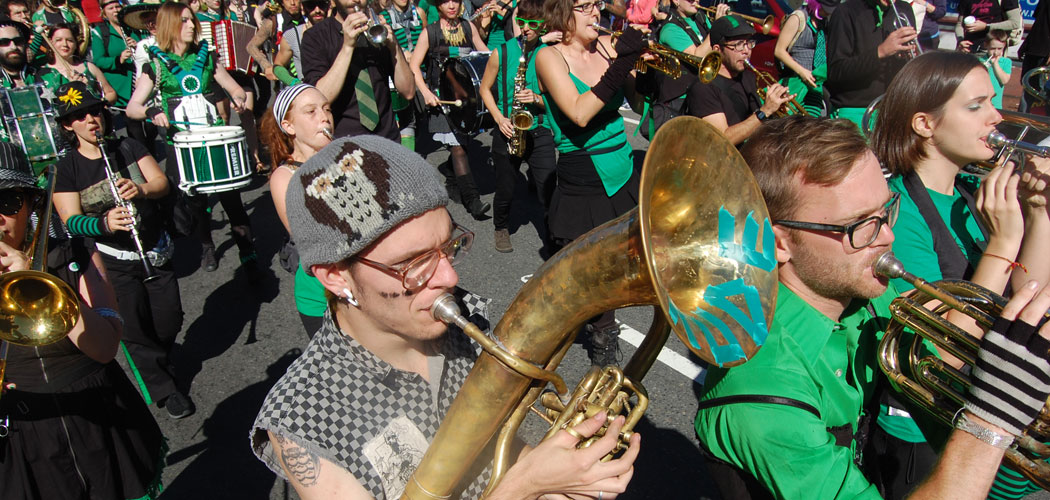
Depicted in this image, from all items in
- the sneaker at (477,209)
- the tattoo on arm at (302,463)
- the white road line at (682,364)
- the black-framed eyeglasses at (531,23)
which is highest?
the black-framed eyeglasses at (531,23)

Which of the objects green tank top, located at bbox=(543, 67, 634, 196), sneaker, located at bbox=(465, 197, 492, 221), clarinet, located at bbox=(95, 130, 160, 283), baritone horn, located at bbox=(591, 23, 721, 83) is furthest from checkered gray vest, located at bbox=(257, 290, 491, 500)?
sneaker, located at bbox=(465, 197, 492, 221)

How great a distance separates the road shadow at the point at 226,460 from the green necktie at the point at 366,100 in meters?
1.91

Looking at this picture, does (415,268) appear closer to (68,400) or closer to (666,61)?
(68,400)

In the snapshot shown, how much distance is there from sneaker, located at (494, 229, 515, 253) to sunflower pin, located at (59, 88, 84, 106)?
3.29m

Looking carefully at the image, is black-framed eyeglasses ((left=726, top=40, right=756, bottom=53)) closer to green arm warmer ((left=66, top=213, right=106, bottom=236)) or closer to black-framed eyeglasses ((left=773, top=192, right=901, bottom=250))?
black-framed eyeglasses ((left=773, top=192, right=901, bottom=250))

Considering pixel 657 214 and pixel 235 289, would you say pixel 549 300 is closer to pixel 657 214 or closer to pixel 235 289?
pixel 657 214

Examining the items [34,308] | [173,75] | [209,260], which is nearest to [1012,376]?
[34,308]

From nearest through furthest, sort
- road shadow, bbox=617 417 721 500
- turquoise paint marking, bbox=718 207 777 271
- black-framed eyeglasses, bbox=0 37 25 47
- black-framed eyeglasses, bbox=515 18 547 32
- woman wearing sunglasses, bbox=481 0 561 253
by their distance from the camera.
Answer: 1. turquoise paint marking, bbox=718 207 777 271
2. road shadow, bbox=617 417 721 500
3. black-framed eyeglasses, bbox=515 18 547 32
4. woman wearing sunglasses, bbox=481 0 561 253
5. black-framed eyeglasses, bbox=0 37 25 47

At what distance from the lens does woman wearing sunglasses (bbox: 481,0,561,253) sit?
4871 mm

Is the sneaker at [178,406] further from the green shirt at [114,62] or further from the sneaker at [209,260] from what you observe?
the green shirt at [114,62]

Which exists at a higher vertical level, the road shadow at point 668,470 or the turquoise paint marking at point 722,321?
the turquoise paint marking at point 722,321

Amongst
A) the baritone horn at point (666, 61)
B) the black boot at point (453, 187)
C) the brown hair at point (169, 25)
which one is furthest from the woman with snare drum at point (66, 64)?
the baritone horn at point (666, 61)

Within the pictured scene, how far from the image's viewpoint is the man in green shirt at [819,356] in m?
1.50

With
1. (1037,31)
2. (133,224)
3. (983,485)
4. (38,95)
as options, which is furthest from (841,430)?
(1037,31)
